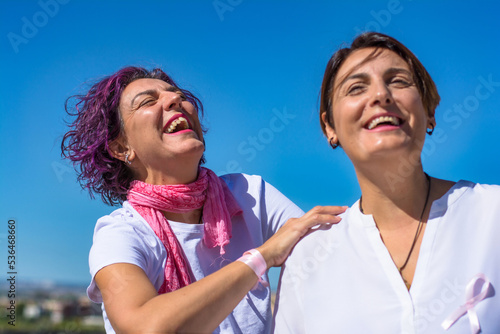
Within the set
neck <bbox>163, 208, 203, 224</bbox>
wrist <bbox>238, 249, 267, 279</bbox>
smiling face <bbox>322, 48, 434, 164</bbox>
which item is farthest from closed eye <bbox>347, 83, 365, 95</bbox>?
neck <bbox>163, 208, 203, 224</bbox>

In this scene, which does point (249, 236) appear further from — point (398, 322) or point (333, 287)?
point (398, 322)

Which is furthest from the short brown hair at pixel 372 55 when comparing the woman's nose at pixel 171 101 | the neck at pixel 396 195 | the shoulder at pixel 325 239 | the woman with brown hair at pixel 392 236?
the woman's nose at pixel 171 101

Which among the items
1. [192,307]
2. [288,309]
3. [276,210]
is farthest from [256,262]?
[276,210]

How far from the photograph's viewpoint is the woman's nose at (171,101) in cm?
343

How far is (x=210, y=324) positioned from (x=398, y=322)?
0.97m

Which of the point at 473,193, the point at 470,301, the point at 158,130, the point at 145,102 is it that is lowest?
the point at 470,301

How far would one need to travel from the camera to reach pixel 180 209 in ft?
11.0

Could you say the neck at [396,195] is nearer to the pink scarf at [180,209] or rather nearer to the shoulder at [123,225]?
the pink scarf at [180,209]

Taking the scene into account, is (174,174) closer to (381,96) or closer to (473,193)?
(381,96)

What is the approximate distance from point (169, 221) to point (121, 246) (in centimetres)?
52

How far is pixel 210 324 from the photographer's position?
101 inches

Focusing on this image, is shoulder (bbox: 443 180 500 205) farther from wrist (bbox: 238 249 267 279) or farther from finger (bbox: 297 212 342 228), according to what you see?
wrist (bbox: 238 249 267 279)

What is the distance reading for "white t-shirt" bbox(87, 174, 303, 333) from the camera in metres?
2.93

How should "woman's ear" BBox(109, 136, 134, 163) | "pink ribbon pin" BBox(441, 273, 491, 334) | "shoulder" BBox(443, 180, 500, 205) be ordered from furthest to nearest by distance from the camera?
"woman's ear" BBox(109, 136, 134, 163) → "shoulder" BBox(443, 180, 500, 205) → "pink ribbon pin" BBox(441, 273, 491, 334)
